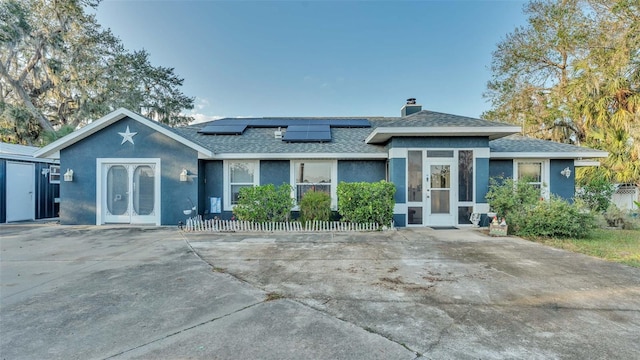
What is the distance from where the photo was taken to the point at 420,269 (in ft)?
15.8

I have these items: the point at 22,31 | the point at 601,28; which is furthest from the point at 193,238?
the point at 601,28

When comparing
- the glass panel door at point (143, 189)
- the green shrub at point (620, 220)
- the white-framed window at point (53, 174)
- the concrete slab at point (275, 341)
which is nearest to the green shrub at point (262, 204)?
the glass panel door at point (143, 189)

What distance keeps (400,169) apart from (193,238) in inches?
253

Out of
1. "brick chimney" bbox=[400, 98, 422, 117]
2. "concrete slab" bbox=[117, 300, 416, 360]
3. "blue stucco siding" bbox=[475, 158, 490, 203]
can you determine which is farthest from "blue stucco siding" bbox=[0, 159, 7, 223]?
"blue stucco siding" bbox=[475, 158, 490, 203]

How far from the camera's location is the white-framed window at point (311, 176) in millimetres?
10000

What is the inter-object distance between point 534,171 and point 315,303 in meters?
10.3

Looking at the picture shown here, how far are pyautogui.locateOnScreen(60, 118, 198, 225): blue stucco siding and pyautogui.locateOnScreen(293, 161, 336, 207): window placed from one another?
3.64 m

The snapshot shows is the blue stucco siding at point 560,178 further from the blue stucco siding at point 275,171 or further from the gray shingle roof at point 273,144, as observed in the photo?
the blue stucco siding at point 275,171

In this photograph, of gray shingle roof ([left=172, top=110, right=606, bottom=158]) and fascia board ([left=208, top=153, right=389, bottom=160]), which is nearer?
gray shingle roof ([left=172, top=110, right=606, bottom=158])

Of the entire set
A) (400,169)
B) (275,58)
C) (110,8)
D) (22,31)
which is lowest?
(400,169)

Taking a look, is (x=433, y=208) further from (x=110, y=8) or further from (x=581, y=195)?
(x=110, y=8)

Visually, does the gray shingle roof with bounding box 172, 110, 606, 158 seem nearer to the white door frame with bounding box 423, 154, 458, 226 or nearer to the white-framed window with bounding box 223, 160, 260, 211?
the white-framed window with bounding box 223, 160, 260, 211

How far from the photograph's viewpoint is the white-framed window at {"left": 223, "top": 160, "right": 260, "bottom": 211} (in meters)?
→ 10.1

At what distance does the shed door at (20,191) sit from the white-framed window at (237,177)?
8159mm
